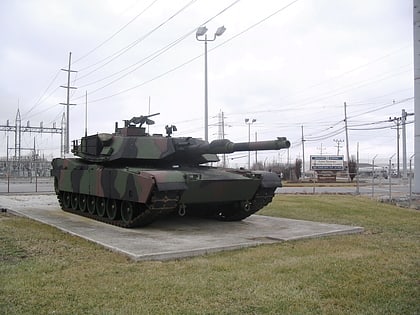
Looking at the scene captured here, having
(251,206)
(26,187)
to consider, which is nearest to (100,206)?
(251,206)

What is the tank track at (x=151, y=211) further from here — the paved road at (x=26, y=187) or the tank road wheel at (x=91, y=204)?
the paved road at (x=26, y=187)

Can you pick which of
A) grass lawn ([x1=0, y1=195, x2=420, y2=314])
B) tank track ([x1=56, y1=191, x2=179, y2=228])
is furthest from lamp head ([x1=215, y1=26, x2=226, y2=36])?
grass lawn ([x1=0, y1=195, x2=420, y2=314])

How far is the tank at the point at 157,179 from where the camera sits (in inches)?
423

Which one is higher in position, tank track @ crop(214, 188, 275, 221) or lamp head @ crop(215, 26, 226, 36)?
lamp head @ crop(215, 26, 226, 36)

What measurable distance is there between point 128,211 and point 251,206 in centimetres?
303

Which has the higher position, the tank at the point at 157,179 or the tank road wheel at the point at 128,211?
the tank at the point at 157,179

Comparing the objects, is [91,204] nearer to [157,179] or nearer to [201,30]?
[157,179]

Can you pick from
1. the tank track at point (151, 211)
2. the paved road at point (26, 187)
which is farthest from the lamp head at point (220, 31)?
the paved road at point (26, 187)

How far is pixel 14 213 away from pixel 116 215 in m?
4.20

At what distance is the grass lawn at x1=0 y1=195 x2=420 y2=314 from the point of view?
5431 mm

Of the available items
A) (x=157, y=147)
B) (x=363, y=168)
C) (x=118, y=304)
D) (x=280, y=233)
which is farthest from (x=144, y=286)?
Answer: (x=363, y=168)

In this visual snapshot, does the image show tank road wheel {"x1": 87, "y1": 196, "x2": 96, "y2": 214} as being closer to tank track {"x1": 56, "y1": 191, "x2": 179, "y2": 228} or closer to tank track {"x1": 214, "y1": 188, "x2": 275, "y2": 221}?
tank track {"x1": 56, "y1": 191, "x2": 179, "y2": 228}

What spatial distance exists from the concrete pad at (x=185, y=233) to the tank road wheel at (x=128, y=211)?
0.36 m

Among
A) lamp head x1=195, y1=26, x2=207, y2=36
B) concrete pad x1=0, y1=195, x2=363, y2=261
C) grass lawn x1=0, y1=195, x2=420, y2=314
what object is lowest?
grass lawn x1=0, y1=195, x2=420, y2=314
